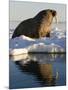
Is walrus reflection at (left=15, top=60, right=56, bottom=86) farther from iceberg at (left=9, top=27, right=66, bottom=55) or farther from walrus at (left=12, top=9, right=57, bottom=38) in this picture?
walrus at (left=12, top=9, right=57, bottom=38)

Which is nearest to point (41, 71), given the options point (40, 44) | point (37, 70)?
point (37, 70)

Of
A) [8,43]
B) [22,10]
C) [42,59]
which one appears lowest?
[42,59]

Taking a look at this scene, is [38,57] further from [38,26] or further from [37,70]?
[38,26]

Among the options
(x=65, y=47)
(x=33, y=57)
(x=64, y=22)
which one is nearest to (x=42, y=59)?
(x=33, y=57)

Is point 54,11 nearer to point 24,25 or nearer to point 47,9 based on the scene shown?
point 47,9

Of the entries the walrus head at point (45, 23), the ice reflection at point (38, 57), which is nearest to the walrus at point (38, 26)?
the walrus head at point (45, 23)

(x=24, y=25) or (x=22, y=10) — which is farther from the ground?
(x=22, y=10)
